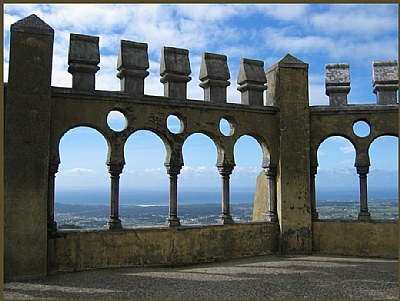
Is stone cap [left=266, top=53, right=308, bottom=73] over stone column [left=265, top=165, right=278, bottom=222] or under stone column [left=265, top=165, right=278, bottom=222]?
over

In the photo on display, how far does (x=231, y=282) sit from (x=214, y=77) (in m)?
4.65

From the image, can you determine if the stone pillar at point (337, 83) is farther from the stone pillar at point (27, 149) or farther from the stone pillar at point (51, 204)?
the stone pillar at point (51, 204)

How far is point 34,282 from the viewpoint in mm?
7355

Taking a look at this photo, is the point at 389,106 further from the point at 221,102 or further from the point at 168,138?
the point at 168,138

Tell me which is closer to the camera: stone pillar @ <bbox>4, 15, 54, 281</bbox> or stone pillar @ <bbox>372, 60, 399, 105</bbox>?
stone pillar @ <bbox>4, 15, 54, 281</bbox>

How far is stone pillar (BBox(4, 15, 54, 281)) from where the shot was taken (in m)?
7.55

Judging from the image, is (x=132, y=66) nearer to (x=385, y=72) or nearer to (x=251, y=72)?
(x=251, y=72)

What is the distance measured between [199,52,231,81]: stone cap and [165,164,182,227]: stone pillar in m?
2.19

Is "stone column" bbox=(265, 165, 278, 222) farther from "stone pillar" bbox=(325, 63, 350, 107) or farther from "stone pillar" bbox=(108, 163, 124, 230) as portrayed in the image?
"stone pillar" bbox=(108, 163, 124, 230)

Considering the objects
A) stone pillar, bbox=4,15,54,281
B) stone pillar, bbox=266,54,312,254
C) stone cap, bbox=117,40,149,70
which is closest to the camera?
stone pillar, bbox=4,15,54,281

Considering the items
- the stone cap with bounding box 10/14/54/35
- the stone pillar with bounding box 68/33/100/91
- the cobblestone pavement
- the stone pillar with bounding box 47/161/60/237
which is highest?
the stone cap with bounding box 10/14/54/35

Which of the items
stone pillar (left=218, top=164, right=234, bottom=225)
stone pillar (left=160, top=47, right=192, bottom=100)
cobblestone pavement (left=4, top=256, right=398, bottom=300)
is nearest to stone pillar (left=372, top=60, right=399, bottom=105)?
cobblestone pavement (left=4, top=256, right=398, bottom=300)

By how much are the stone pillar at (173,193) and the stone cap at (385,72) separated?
5.20 meters

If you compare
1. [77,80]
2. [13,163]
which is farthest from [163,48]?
[13,163]
